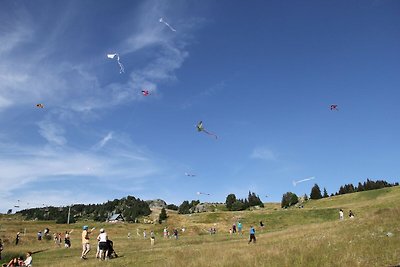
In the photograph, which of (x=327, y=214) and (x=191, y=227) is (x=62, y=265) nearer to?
(x=191, y=227)

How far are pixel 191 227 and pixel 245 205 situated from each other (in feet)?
295

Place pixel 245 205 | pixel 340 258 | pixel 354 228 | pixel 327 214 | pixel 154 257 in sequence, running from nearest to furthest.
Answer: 1. pixel 340 258
2. pixel 154 257
3. pixel 354 228
4. pixel 327 214
5. pixel 245 205

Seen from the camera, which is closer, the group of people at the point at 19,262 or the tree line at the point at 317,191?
the group of people at the point at 19,262

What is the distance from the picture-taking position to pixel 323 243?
2555 centimetres

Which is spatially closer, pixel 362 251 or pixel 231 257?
pixel 362 251

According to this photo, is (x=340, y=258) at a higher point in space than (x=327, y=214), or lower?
lower

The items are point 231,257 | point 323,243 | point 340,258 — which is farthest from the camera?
point 323,243

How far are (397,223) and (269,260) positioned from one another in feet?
43.5

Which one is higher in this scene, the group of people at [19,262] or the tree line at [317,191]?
the tree line at [317,191]

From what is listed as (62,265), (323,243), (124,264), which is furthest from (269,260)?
(62,265)

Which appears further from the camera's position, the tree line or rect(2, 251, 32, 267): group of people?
the tree line

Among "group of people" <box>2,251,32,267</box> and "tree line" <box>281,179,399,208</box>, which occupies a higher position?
"tree line" <box>281,179,399,208</box>

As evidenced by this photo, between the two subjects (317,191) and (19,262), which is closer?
(19,262)

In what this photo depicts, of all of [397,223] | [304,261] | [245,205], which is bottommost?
[304,261]
